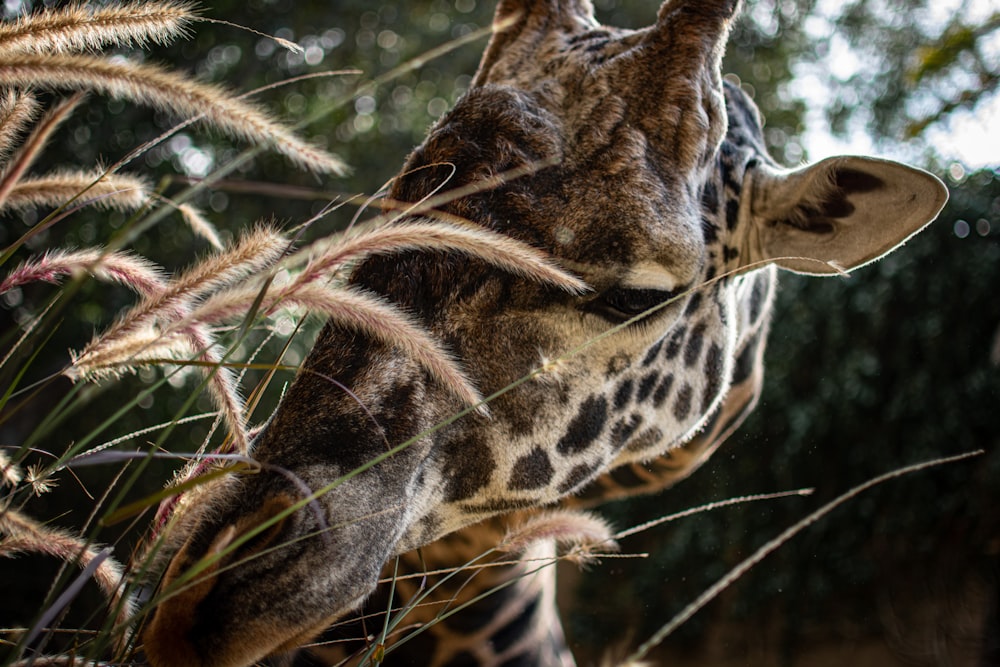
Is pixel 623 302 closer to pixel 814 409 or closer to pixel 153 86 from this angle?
pixel 153 86

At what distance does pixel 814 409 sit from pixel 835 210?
445cm

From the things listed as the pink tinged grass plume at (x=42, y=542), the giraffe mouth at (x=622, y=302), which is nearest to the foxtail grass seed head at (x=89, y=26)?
the pink tinged grass plume at (x=42, y=542)

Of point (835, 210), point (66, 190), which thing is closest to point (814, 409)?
point (835, 210)

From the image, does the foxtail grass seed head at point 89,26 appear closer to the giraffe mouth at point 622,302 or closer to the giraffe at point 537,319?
the giraffe at point 537,319

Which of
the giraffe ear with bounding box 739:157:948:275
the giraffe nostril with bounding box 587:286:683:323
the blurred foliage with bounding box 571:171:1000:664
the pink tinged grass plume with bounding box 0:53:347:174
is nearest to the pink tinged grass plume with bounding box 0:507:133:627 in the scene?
the pink tinged grass plume with bounding box 0:53:347:174

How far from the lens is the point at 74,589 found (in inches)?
34.9

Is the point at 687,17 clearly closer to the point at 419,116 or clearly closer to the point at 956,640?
the point at 956,640

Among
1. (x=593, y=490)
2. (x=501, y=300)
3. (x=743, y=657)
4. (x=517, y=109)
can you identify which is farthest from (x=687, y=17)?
(x=743, y=657)

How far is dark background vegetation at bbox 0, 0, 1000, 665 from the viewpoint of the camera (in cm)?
510

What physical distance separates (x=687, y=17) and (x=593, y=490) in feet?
4.77

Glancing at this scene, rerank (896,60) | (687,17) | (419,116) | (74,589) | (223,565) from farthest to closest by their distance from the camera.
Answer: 1. (419,116)
2. (896,60)
3. (687,17)
4. (223,565)
5. (74,589)

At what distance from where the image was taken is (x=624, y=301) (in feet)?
5.47

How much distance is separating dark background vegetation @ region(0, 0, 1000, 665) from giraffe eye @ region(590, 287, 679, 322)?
115 inches

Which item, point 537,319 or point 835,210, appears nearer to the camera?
point 537,319
